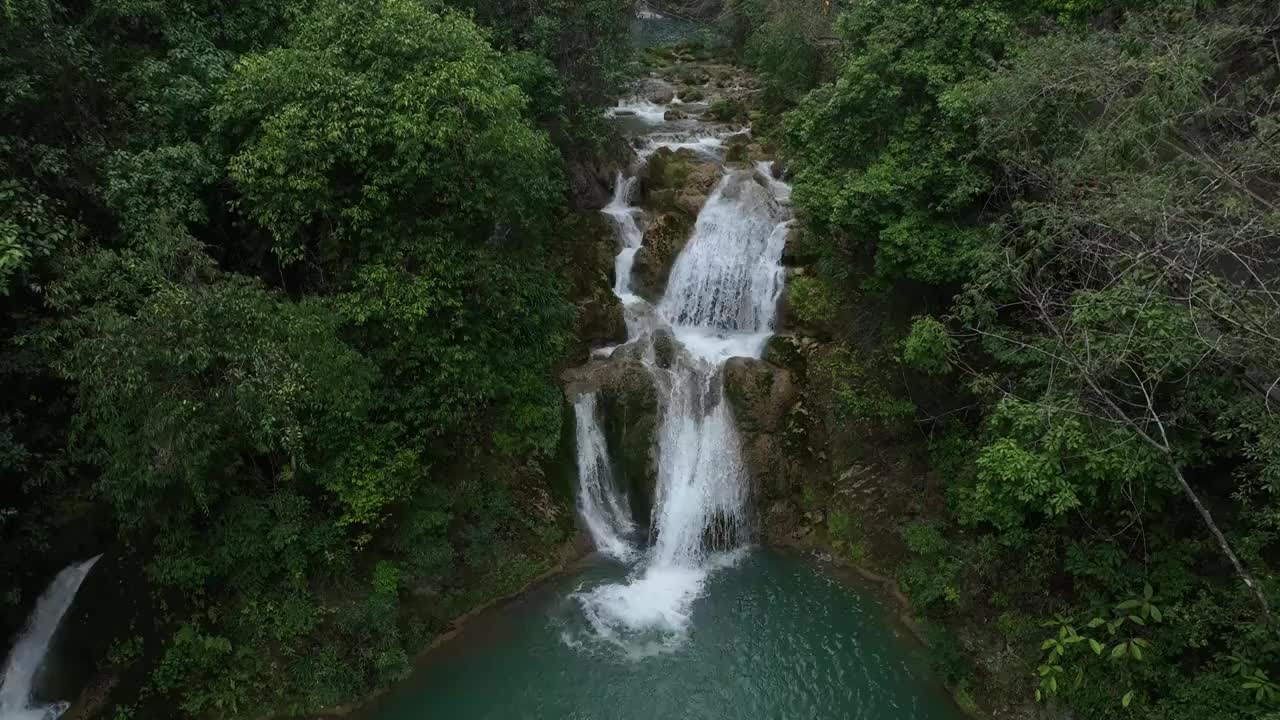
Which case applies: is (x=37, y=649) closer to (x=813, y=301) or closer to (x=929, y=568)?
(x=929, y=568)

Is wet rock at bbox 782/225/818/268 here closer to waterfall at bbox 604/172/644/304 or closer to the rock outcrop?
the rock outcrop

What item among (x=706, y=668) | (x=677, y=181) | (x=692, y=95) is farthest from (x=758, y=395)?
(x=692, y=95)

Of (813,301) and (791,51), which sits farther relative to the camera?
(791,51)

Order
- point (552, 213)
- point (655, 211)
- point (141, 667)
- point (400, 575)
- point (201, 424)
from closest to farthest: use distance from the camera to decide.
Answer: point (201, 424) < point (141, 667) < point (400, 575) < point (552, 213) < point (655, 211)

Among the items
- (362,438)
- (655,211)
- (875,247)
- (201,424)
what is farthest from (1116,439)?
(655,211)

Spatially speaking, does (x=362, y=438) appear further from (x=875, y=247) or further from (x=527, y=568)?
(x=875, y=247)

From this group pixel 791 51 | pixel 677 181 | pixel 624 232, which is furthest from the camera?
pixel 791 51

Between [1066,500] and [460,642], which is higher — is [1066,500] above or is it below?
above
